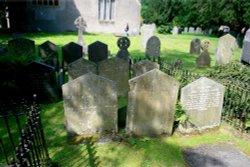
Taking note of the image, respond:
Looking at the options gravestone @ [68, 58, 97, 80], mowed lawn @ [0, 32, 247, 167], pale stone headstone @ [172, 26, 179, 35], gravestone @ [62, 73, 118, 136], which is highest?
pale stone headstone @ [172, 26, 179, 35]

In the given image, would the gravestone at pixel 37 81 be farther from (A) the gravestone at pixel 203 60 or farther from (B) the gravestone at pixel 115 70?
(A) the gravestone at pixel 203 60

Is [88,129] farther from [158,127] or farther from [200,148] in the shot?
[200,148]

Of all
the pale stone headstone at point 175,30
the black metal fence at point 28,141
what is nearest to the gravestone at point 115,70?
the black metal fence at point 28,141

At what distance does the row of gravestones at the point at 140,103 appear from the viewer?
5.63 metres

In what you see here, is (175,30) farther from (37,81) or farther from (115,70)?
(37,81)

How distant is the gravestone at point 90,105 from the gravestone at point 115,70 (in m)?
2.29

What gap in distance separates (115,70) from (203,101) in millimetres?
3086

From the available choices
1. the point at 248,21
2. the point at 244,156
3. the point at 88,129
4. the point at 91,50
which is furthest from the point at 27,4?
the point at 244,156

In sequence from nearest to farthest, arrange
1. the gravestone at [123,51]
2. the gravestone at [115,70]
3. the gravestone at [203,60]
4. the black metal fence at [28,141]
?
the black metal fence at [28,141] < the gravestone at [115,70] < the gravestone at [123,51] < the gravestone at [203,60]

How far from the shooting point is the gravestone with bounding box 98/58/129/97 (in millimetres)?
7977

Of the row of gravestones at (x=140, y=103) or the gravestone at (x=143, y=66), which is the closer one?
the row of gravestones at (x=140, y=103)

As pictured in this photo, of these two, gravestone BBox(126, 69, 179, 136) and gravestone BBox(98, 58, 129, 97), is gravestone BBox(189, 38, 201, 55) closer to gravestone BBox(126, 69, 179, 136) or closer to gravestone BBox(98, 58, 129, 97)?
gravestone BBox(98, 58, 129, 97)

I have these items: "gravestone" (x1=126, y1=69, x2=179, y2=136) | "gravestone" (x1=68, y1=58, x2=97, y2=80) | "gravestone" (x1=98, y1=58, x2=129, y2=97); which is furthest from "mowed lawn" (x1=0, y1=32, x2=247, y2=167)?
"gravestone" (x1=98, y1=58, x2=129, y2=97)

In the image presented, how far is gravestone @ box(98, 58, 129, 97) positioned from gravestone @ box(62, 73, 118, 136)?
229 centimetres
